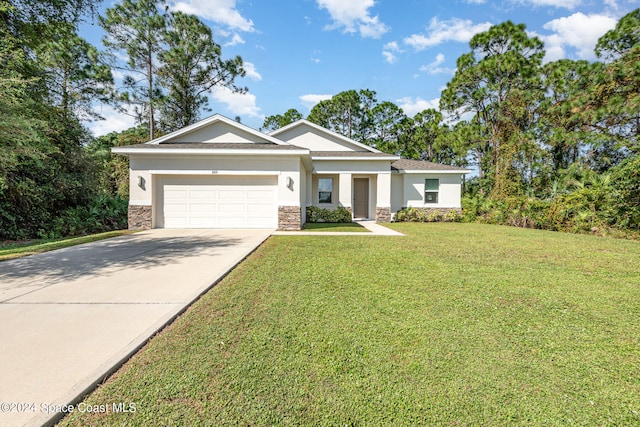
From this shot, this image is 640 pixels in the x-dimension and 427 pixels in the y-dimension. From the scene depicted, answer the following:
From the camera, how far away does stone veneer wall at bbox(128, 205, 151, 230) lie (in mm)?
10945

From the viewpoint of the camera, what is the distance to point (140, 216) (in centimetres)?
1095

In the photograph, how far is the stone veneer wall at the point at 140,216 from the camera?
10.9 m

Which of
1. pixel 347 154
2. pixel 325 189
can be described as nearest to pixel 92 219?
pixel 325 189

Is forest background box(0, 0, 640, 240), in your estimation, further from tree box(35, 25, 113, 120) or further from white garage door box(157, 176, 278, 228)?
white garage door box(157, 176, 278, 228)

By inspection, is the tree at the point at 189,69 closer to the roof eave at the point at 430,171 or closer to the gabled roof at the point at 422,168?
the gabled roof at the point at 422,168

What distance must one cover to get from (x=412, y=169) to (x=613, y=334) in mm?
14396

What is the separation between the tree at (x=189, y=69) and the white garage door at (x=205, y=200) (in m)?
13.5

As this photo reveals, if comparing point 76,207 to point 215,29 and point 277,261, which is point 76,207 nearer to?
point 277,261

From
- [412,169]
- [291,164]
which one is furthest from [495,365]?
[412,169]

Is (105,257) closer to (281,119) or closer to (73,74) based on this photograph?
(73,74)

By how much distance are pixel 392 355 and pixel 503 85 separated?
81.2ft

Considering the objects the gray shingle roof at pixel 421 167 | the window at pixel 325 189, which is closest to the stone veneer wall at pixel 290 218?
the window at pixel 325 189

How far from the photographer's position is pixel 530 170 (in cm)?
1883

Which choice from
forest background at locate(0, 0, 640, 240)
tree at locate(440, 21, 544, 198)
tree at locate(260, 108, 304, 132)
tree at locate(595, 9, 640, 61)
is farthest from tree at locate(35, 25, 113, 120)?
tree at locate(595, 9, 640, 61)
